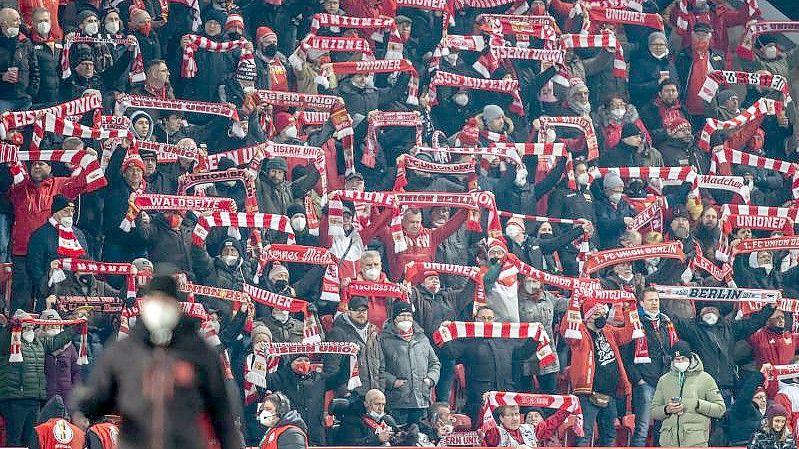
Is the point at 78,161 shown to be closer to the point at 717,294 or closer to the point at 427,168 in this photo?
the point at 427,168

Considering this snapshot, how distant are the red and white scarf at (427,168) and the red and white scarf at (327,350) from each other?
5.92 feet

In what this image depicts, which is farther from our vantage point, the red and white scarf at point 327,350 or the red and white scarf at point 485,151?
the red and white scarf at point 485,151

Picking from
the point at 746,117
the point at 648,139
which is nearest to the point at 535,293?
the point at 648,139

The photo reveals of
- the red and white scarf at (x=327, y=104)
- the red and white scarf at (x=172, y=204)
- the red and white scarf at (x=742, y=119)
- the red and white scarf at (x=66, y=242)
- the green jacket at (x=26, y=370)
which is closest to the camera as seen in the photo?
the green jacket at (x=26, y=370)

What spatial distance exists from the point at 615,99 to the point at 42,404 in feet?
21.4

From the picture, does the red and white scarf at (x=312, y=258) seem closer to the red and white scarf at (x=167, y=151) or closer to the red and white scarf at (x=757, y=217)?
the red and white scarf at (x=167, y=151)

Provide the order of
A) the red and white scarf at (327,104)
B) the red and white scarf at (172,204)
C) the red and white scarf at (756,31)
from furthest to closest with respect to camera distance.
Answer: the red and white scarf at (756,31) < the red and white scarf at (327,104) < the red and white scarf at (172,204)

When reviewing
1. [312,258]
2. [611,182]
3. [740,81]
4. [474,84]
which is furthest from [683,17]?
[312,258]

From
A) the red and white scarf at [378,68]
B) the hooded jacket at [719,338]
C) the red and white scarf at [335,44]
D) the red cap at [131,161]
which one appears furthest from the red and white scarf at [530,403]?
the red and white scarf at [335,44]

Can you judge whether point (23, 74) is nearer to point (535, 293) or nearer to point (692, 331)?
A: point (535, 293)

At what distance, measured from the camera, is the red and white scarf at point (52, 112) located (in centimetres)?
1337

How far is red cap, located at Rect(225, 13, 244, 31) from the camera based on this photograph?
47.1ft

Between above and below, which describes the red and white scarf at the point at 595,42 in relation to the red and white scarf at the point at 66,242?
above

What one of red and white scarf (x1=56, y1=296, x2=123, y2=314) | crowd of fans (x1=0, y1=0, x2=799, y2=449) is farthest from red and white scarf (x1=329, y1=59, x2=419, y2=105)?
red and white scarf (x1=56, y1=296, x2=123, y2=314)
